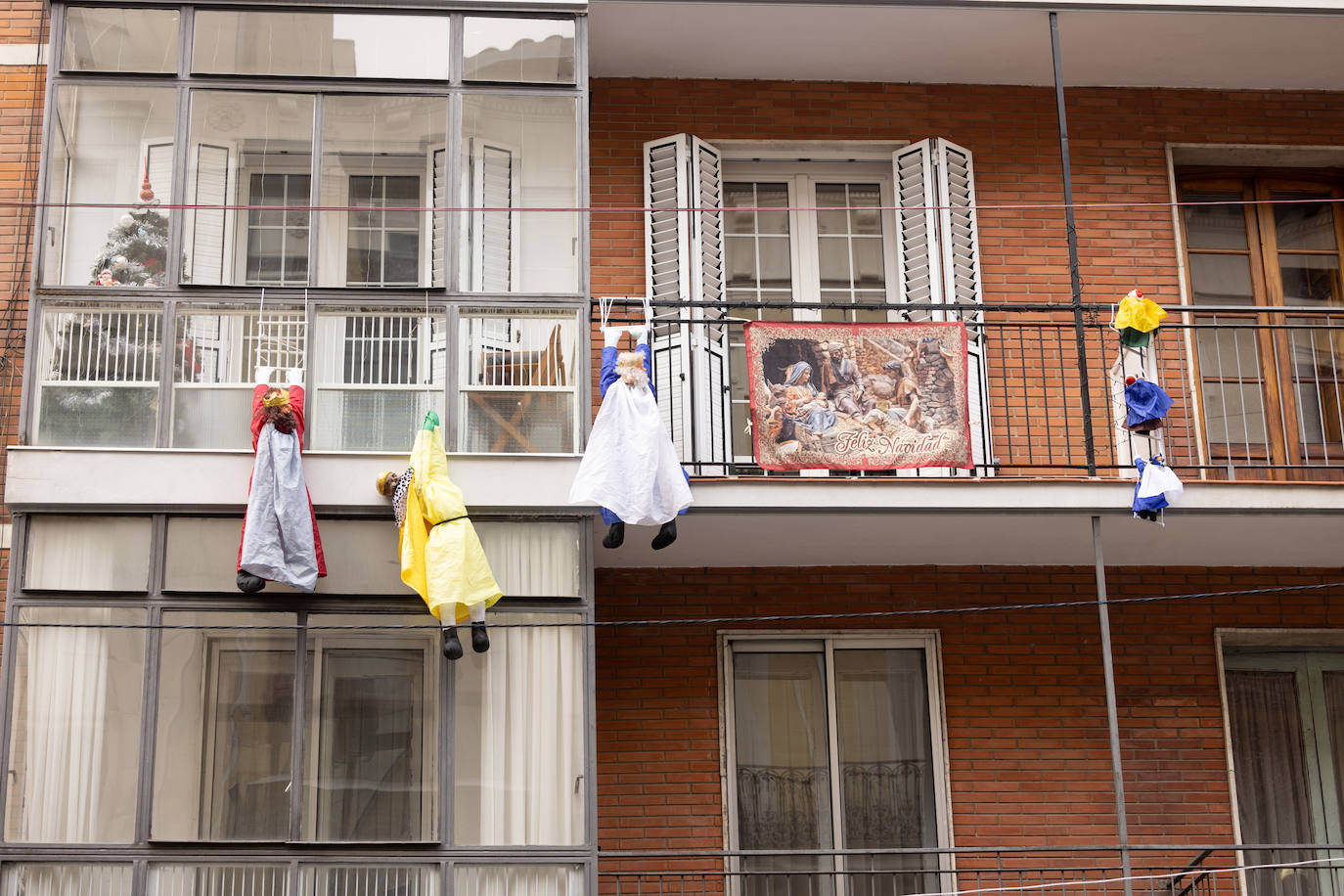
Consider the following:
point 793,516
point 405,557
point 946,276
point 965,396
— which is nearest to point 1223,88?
point 946,276

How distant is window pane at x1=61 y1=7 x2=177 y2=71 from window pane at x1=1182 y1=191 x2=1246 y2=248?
7.13 m

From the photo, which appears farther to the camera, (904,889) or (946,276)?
(946,276)

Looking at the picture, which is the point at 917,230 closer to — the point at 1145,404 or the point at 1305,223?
the point at 1145,404

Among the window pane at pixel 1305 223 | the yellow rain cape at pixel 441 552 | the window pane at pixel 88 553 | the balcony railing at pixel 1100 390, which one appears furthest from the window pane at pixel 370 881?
the window pane at pixel 1305 223

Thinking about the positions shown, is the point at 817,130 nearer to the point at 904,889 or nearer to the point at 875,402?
→ the point at 875,402

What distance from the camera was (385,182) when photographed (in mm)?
9195

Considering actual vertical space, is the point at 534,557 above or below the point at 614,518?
below

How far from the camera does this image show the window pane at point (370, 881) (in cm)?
807

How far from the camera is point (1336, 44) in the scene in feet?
34.8

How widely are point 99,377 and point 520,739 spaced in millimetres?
3150

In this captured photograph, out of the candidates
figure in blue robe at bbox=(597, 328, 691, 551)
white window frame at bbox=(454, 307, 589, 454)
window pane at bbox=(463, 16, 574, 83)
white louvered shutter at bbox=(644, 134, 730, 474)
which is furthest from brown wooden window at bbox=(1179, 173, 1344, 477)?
window pane at bbox=(463, 16, 574, 83)

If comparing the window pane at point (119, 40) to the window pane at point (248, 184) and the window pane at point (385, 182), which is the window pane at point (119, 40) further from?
the window pane at point (385, 182)

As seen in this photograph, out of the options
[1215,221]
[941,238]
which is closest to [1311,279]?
[1215,221]

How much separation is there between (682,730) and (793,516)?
1.76m
